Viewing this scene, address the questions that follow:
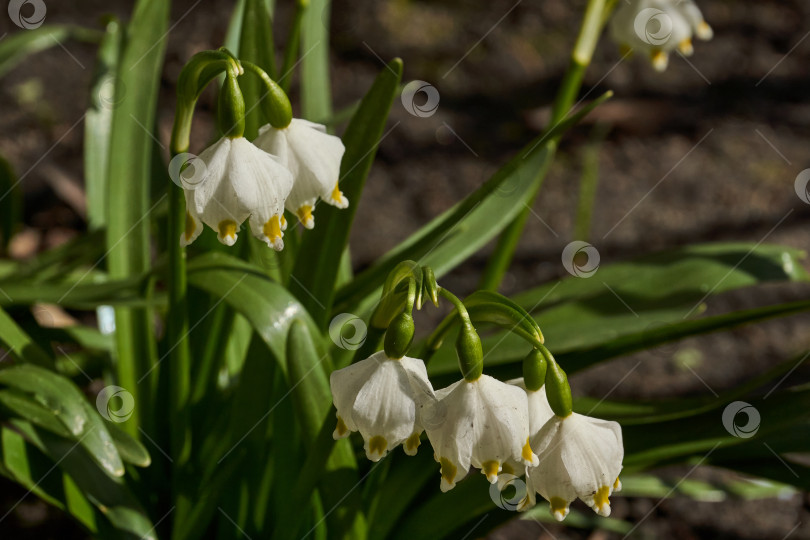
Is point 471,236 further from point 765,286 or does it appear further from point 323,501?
point 765,286

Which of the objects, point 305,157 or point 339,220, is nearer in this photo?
point 305,157

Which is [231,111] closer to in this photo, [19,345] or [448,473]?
[448,473]

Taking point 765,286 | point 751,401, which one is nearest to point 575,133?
point 765,286

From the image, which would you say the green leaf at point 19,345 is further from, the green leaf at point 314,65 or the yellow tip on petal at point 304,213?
the green leaf at point 314,65

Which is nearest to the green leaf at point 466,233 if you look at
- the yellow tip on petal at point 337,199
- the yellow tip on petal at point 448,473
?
the yellow tip on petal at point 337,199

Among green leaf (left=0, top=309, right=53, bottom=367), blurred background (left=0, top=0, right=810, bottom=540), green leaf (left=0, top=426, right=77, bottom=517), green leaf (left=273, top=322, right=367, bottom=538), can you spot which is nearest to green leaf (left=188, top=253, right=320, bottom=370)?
green leaf (left=273, top=322, right=367, bottom=538)

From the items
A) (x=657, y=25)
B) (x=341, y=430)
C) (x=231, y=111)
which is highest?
(x=657, y=25)

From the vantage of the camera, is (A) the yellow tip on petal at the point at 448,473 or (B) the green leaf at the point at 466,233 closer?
(A) the yellow tip on petal at the point at 448,473

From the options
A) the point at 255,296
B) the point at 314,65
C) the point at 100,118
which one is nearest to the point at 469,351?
the point at 255,296
